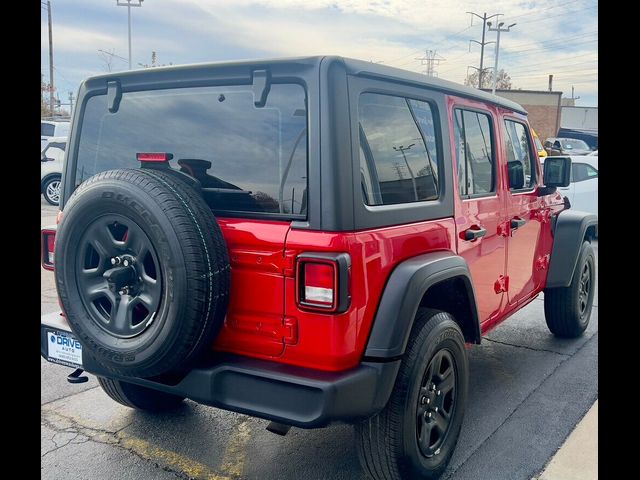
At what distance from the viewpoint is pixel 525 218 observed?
4.09 m

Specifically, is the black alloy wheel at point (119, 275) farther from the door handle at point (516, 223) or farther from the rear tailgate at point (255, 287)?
the door handle at point (516, 223)

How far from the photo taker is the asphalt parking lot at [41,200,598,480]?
300 cm

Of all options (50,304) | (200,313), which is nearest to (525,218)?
(200,313)

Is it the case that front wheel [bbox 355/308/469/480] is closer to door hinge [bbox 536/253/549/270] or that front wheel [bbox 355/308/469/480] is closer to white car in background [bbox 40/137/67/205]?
door hinge [bbox 536/253/549/270]

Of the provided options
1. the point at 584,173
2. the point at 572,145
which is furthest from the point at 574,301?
the point at 572,145

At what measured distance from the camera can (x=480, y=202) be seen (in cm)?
340

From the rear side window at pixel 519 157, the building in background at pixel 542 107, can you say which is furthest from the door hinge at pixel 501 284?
the building in background at pixel 542 107

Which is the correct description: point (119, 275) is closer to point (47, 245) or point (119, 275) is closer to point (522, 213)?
point (47, 245)

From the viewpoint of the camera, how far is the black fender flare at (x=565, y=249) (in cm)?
Answer: 460

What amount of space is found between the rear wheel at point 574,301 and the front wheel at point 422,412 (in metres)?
2.18

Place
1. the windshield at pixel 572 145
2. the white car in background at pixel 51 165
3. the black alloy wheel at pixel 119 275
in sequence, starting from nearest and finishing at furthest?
the black alloy wheel at pixel 119 275
the white car in background at pixel 51 165
the windshield at pixel 572 145

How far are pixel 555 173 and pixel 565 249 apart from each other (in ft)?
2.13

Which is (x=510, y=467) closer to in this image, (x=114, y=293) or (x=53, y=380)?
(x=114, y=293)
